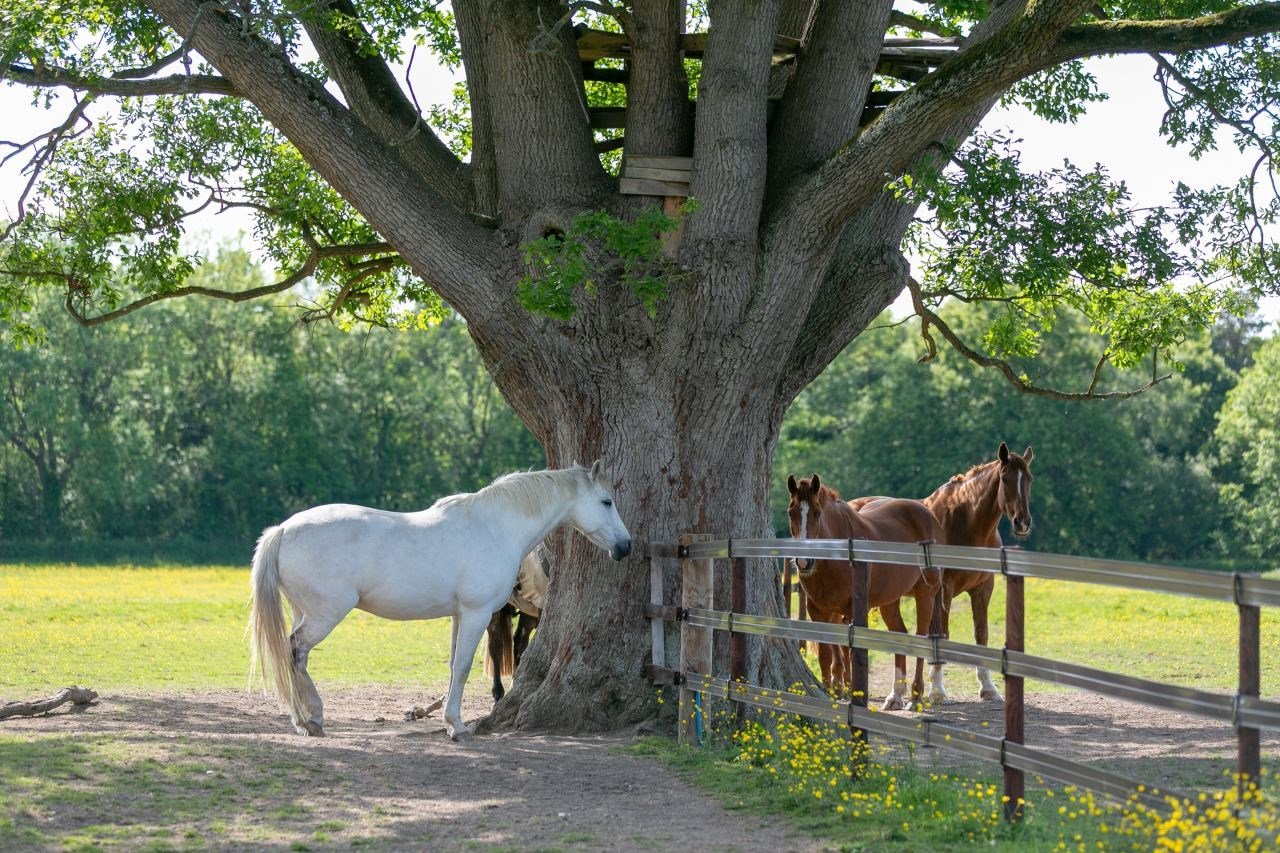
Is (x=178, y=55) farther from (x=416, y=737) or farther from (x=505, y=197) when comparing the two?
(x=416, y=737)

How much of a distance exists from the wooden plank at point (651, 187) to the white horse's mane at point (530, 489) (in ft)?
6.98

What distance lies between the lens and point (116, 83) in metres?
11.1

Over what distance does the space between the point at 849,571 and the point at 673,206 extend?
3.42 m

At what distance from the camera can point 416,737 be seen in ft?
31.3

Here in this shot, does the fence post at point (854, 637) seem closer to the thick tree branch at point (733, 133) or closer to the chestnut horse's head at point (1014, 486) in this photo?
the thick tree branch at point (733, 133)

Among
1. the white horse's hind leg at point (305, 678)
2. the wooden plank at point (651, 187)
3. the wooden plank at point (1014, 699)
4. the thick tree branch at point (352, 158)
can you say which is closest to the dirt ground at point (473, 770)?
the white horse's hind leg at point (305, 678)

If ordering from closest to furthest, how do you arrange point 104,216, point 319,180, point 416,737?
point 416,737, point 104,216, point 319,180

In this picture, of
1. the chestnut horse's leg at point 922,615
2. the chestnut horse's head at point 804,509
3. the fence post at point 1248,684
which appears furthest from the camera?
the chestnut horse's leg at point 922,615

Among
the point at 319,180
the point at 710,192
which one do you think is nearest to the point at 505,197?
the point at 710,192

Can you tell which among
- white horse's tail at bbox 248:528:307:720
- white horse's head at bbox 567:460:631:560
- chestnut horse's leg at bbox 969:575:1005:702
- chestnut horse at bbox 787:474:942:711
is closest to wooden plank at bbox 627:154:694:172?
white horse's head at bbox 567:460:631:560

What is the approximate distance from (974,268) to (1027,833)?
17.0 feet

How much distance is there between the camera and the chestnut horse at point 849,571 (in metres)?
10.8

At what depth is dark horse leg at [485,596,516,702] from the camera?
11.5 metres

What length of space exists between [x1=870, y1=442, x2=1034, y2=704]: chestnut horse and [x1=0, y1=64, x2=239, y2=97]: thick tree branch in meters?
6.90
